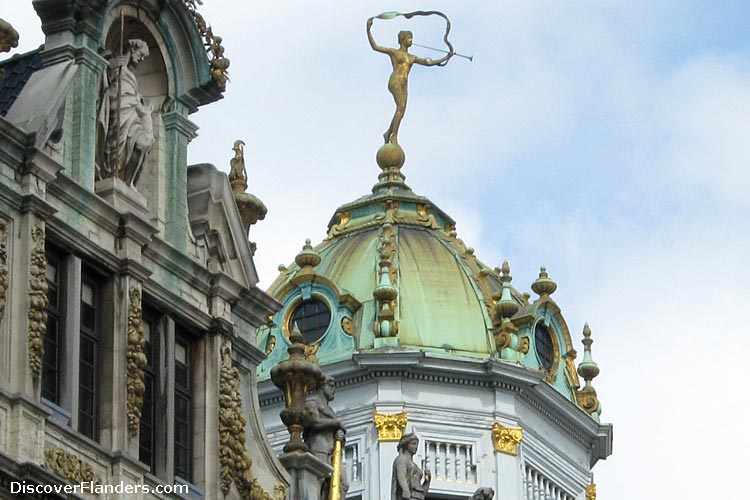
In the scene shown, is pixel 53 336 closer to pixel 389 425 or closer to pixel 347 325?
pixel 389 425

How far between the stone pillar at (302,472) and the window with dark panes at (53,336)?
5.93 m

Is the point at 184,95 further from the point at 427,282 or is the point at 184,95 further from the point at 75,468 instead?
the point at 427,282

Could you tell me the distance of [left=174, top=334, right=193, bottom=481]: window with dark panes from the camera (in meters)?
44.8

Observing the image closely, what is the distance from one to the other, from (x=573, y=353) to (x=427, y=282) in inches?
176

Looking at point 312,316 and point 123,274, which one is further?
point 312,316

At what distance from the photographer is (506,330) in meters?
69.6

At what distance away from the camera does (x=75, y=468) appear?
41312mm

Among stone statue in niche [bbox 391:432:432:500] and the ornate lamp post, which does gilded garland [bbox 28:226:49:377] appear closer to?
the ornate lamp post

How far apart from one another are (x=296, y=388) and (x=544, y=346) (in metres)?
24.5

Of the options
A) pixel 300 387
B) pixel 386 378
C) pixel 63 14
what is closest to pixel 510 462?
pixel 386 378

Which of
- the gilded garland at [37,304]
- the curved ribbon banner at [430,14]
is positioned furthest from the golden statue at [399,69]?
the gilded garland at [37,304]

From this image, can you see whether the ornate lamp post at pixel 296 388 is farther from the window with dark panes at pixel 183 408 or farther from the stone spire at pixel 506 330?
the stone spire at pixel 506 330

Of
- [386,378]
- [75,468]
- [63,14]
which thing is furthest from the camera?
[386,378]

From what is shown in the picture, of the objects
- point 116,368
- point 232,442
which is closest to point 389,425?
point 232,442
